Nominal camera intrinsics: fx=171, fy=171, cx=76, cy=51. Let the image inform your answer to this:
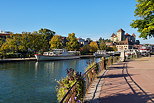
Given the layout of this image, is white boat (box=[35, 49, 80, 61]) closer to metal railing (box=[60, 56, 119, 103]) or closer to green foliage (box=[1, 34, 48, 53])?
green foliage (box=[1, 34, 48, 53])

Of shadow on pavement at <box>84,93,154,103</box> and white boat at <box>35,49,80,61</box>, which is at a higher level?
white boat at <box>35,49,80,61</box>

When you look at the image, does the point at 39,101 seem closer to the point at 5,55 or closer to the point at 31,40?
the point at 5,55

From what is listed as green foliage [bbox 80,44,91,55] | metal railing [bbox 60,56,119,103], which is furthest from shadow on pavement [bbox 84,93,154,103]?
green foliage [bbox 80,44,91,55]

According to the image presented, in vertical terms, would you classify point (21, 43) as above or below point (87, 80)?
above

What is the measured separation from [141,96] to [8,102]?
8.70 m

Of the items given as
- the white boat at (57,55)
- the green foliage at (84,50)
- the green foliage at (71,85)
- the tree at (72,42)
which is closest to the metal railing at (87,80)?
the green foliage at (71,85)

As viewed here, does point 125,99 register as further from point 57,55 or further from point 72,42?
point 72,42

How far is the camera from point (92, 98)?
734cm

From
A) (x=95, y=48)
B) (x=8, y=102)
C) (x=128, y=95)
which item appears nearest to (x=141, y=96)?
(x=128, y=95)

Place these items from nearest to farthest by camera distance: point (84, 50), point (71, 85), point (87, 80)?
point (71, 85) < point (87, 80) < point (84, 50)

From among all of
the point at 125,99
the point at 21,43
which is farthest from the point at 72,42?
the point at 125,99

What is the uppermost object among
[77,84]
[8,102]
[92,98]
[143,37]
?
[143,37]

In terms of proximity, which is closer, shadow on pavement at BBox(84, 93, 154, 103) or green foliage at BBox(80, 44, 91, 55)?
shadow on pavement at BBox(84, 93, 154, 103)

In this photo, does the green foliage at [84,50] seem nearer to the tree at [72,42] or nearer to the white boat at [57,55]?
the tree at [72,42]
